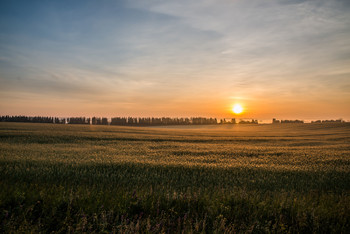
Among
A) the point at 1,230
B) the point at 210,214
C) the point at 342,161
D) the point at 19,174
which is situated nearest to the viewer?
the point at 1,230

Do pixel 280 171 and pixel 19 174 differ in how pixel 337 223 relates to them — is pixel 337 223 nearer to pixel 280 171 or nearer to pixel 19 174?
pixel 280 171

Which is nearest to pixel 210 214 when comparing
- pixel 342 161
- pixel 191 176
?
pixel 191 176

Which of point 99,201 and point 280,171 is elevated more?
point 99,201

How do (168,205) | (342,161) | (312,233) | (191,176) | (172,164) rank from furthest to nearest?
(342,161) → (172,164) → (191,176) → (168,205) → (312,233)

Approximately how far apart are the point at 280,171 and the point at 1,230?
39.4ft

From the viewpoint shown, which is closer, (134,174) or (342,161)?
(134,174)

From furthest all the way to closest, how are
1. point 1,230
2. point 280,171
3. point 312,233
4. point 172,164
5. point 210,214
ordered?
point 172,164 → point 280,171 → point 210,214 → point 312,233 → point 1,230

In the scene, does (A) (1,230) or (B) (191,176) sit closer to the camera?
(A) (1,230)

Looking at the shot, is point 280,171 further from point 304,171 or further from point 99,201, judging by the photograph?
point 99,201

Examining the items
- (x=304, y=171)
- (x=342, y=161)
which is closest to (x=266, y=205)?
(x=304, y=171)

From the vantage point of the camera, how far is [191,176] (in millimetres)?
10445

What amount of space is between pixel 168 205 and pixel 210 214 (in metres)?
1.16

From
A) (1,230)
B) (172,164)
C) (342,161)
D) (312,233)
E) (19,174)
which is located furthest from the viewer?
(342,161)

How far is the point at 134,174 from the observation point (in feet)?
34.3
